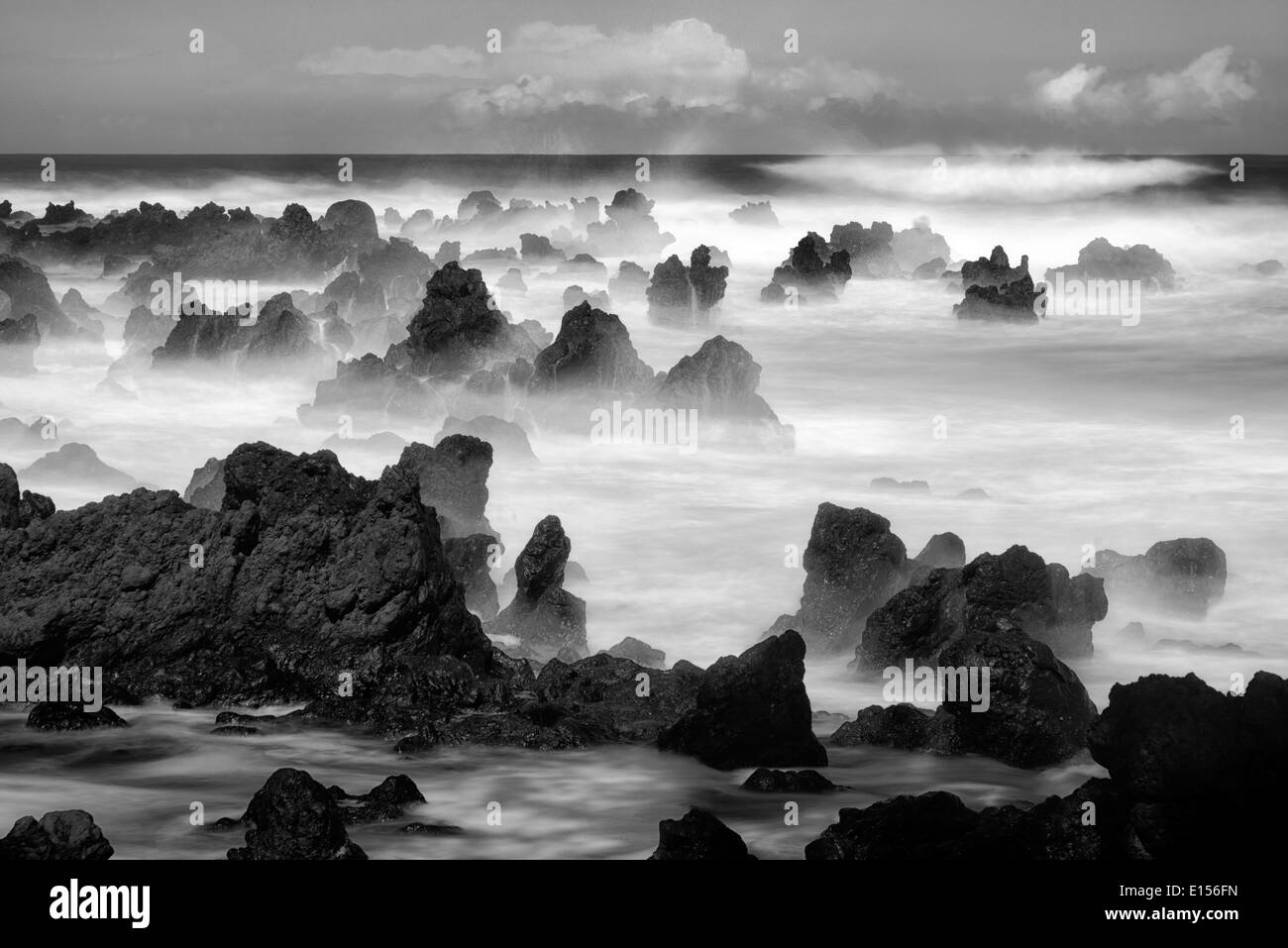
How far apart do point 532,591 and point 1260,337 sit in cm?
1773

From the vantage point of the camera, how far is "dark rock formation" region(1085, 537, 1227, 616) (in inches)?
488

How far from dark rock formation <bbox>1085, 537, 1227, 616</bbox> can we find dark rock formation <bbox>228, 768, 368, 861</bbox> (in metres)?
6.76

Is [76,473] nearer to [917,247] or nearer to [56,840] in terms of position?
[56,840]

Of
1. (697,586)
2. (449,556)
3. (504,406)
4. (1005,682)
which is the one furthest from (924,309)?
(1005,682)

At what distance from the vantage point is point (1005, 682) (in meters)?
9.27

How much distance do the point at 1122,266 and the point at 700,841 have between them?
76.4 ft

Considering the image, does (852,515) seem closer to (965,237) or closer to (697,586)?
(697,586)

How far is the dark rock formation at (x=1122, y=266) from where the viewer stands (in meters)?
28.3

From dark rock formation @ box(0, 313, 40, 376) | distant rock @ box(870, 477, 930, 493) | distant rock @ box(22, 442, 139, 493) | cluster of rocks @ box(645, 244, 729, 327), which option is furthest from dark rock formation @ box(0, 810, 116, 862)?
cluster of rocks @ box(645, 244, 729, 327)

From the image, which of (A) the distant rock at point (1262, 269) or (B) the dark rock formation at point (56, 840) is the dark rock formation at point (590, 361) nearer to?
(B) the dark rock formation at point (56, 840)

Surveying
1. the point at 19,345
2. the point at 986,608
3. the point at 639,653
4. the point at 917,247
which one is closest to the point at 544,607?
the point at 639,653

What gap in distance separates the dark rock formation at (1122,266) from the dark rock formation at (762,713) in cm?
2057

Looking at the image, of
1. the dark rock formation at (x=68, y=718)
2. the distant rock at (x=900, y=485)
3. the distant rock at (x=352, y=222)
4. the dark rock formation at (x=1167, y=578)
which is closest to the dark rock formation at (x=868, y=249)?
the distant rock at (x=352, y=222)

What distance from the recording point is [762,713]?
9.06 meters
